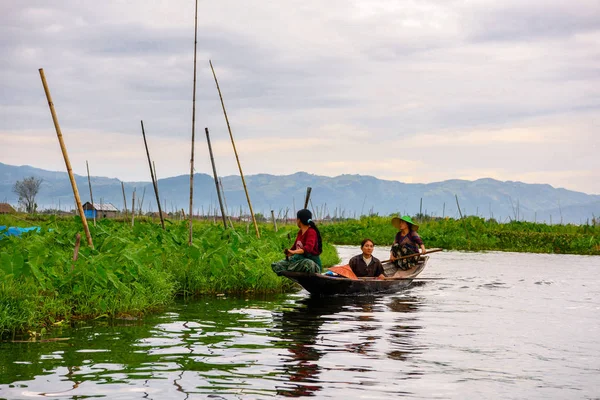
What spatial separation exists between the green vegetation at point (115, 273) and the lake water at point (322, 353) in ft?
1.13

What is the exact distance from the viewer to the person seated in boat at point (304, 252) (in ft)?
39.2

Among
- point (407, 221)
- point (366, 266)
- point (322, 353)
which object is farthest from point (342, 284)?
point (322, 353)

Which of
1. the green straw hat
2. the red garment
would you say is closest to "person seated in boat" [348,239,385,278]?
the green straw hat

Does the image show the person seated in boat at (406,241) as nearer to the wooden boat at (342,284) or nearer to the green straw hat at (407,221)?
the green straw hat at (407,221)

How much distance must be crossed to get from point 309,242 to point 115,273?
3590 millimetres

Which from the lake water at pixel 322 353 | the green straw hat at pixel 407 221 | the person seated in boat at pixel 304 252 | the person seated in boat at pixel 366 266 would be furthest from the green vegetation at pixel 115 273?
the green straw hat at pixel 407 221

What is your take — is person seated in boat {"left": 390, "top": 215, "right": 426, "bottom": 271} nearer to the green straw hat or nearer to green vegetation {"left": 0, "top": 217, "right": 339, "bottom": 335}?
the green straw hat

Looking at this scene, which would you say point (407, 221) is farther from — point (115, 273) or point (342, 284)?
point (115, 273)

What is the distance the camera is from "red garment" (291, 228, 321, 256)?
478 inches

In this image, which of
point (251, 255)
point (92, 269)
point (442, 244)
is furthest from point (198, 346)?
point (442, 244)

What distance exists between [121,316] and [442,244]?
2393cm

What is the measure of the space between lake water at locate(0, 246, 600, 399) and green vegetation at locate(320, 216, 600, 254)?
18.0 meters

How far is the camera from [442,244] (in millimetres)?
31766

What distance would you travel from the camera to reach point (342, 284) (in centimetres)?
1255
